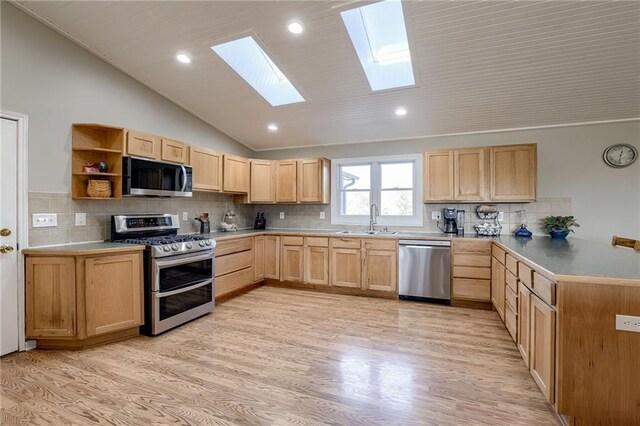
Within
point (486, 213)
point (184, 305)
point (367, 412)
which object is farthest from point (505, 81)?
point (184, 305)

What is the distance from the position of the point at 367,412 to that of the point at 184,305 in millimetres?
2244

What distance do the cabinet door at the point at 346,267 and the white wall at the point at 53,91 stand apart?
3.16m

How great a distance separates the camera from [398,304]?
3818 millimetres

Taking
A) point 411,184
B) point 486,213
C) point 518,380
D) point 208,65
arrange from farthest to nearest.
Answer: point 411,184, point 486,213, point 208,65, point 518,380

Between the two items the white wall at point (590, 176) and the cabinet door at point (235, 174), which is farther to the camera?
the cabinet door at point (235, 174)

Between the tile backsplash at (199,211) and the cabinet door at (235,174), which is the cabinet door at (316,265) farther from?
the cabinet door at (235,174)

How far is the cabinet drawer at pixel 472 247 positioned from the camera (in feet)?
11.6

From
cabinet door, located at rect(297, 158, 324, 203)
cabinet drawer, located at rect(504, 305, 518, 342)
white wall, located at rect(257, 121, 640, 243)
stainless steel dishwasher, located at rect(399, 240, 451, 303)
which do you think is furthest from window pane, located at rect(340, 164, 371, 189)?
cabinet drawer, located at rect(504, 305, 518, 342)

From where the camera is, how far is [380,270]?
13.3 ft

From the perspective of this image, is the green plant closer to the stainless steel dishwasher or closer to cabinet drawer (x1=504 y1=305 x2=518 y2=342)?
the stainless steel dishwasher

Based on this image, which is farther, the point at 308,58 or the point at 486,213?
the point at 486,213

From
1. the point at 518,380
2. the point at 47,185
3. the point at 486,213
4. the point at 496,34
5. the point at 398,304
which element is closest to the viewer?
the point at 518,380

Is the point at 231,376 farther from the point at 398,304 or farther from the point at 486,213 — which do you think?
the point at 486,213

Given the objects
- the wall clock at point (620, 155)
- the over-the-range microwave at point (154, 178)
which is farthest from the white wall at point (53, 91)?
the wall clock at point (620, 155)
